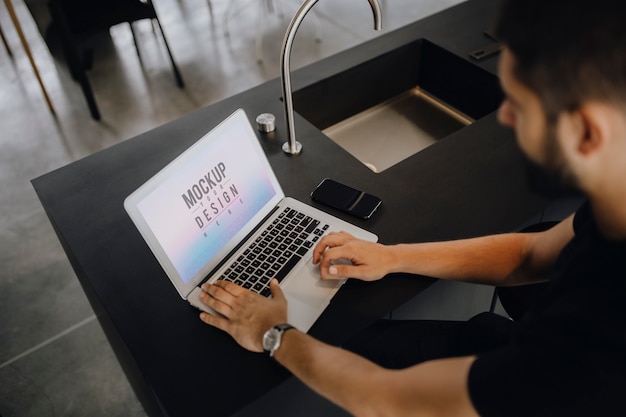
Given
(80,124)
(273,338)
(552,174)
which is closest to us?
(552,174)

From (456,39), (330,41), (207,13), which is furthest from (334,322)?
(207,13)

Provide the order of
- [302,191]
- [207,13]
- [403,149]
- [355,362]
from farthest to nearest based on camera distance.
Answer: [207,13] < [403,149] < [302,191] < [355,362]

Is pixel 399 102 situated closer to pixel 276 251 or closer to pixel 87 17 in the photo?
pixel 276 251

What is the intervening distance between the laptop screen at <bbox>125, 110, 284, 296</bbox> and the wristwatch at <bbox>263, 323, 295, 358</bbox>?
22 centimetres

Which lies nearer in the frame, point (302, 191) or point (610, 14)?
point (610, 14)

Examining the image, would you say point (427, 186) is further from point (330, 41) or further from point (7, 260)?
point (330, 41)

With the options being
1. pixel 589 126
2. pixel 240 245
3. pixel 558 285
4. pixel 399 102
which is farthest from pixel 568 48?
pixel 399 102

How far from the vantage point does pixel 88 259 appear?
1311 mm

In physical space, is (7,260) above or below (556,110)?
below

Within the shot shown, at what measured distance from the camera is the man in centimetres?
70

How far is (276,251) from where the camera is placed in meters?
1.26

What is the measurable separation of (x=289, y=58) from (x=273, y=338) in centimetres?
68

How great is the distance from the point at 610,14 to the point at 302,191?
0.89 metres

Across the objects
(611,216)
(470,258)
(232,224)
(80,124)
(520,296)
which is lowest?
(80,124)
